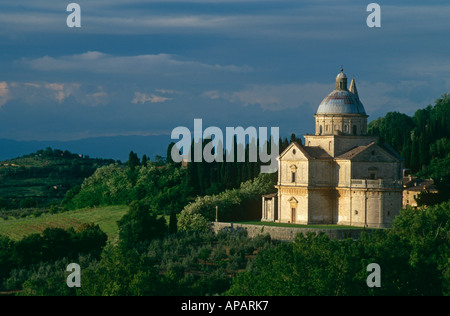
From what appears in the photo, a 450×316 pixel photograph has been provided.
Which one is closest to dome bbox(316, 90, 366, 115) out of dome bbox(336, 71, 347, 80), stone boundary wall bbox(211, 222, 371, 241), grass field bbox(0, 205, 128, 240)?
dome bbox(336, 71, 347, 80)

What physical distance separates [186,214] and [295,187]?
8398 millimetres

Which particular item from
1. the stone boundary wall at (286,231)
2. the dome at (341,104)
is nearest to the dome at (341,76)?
the dome at (341,104)

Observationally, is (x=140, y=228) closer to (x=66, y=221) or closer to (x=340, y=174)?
(x=340, y=174)

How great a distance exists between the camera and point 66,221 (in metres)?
85.1

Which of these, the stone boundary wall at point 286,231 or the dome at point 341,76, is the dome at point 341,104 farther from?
the stone boundary wall at point 286,231

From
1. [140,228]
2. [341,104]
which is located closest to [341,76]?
[341,104]

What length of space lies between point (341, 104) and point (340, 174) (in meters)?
5.25

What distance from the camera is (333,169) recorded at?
214 ft

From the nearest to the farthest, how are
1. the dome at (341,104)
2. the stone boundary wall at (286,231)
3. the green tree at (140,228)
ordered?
the stone boundary wall at (286,231) < the green tree at (140,228) < the dome at (341,104)

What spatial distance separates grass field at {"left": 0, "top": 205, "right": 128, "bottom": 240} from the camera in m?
79.2

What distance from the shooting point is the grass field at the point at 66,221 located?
7925 cm

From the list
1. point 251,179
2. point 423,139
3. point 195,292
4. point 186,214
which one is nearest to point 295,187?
point 186,214

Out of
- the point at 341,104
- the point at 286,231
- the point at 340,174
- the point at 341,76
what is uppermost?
the point at 341,76
